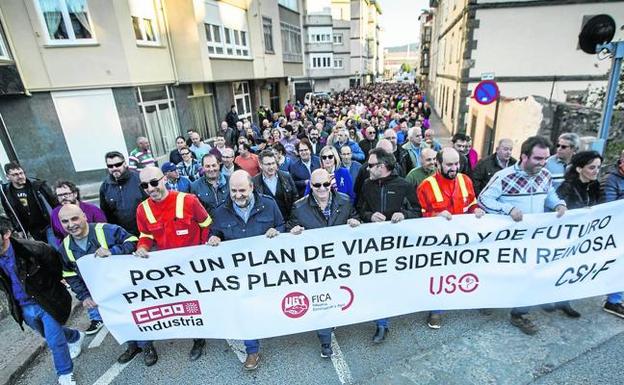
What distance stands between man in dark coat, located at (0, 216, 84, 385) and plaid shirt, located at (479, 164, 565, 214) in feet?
14.5

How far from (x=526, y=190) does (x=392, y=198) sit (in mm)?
1333

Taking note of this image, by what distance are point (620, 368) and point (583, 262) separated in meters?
0.99

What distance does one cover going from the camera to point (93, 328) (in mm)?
4074

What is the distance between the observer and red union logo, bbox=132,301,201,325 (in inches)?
130

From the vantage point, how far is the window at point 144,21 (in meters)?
10.5

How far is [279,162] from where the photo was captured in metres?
5.72

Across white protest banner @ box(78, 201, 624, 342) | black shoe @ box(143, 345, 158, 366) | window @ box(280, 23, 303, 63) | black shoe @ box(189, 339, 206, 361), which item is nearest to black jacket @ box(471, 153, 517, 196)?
white protest banner @ box(78, 201, 624, 342)

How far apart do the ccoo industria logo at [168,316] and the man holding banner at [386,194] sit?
6.28ft

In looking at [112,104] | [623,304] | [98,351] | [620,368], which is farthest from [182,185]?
[112,104]

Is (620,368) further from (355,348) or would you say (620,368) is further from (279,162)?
(279,162)

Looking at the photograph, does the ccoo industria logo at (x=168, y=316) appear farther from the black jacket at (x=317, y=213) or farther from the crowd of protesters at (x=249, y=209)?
the black jacket at (x=317, y=213)

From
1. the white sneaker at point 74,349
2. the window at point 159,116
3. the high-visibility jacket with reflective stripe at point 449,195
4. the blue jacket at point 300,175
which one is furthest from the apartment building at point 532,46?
the white sneaker at point 74,349

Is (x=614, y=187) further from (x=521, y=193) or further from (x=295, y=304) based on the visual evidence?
(x=295, y=304)

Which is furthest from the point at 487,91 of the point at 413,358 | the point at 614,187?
the point at 413,358
